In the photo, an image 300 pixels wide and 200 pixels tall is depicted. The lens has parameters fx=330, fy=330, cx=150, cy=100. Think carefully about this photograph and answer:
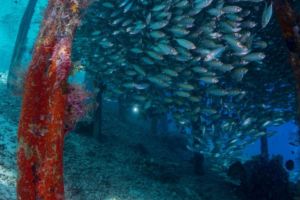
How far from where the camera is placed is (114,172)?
27.0 ft

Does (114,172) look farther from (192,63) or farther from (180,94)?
(192,63)

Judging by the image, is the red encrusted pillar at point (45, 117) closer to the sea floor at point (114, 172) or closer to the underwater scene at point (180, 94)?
the sea floor at point (114, 172)

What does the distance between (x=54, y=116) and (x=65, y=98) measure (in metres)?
0.22

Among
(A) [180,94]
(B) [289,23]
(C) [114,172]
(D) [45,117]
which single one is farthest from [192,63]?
(D) [45,117]

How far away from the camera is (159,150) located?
13.0m

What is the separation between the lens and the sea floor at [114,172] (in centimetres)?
652

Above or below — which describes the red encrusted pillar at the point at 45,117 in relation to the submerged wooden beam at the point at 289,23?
below

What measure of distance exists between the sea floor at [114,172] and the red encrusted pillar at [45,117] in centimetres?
203

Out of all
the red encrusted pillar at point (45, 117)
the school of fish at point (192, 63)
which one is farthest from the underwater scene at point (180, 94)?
the red encrusted pillar at point (45, 117)

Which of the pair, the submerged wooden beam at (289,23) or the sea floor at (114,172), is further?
the sea floor at (114,172)

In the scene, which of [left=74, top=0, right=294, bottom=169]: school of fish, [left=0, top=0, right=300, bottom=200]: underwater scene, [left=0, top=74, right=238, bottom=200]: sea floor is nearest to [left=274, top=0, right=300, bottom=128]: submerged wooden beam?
[left=0, top=0, right=300, bottom=200]: underwater scene

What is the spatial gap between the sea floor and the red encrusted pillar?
2.03 metres

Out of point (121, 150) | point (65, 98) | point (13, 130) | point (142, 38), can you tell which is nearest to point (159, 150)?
point (121, 150)

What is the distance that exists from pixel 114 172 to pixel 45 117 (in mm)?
5347
